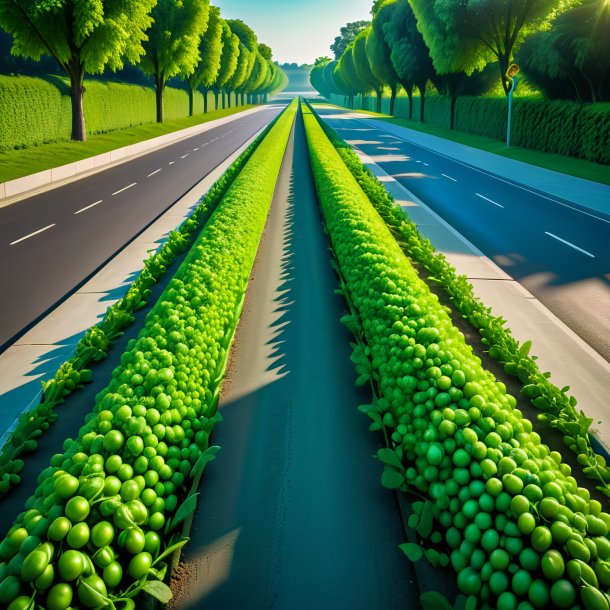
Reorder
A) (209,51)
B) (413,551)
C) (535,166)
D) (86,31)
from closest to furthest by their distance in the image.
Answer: (413,551)
(535,166)
(86,31)
(209,51)

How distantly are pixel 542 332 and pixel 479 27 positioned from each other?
3233 centimetres

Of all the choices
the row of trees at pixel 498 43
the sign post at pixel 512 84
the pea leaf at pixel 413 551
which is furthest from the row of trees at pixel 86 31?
the pea leaf at pixel 413 551

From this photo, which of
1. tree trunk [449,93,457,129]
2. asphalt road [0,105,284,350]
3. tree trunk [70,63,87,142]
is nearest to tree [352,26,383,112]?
tree trunk [449,93,457,129]

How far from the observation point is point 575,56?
24.5 metres

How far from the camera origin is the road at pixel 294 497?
325 cm

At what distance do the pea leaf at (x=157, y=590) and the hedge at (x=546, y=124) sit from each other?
23830mm

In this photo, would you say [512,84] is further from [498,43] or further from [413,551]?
[413,551]

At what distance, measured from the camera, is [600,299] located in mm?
8273

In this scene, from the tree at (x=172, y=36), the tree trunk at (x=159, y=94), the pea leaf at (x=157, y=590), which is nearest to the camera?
the pea leaf at (x=157, y=590)

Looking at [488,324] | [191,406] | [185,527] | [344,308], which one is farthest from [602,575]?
[344,308]

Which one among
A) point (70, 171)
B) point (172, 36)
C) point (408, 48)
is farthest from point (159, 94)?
point (70, 171)

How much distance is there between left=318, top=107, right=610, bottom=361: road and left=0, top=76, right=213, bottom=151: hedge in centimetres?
1765

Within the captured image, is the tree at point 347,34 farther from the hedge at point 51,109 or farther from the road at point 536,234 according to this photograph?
the road at point 536,234

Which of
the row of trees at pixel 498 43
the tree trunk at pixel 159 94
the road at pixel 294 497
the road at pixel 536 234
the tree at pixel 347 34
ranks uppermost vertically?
the tree at pixel 347 34
